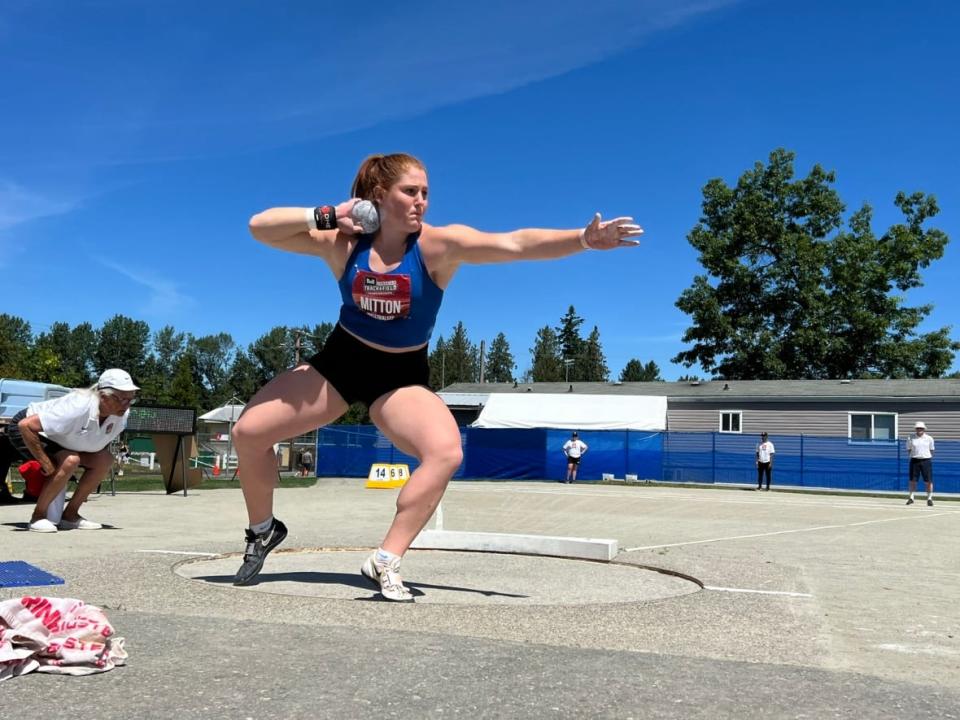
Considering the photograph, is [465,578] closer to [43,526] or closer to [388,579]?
[388,579]

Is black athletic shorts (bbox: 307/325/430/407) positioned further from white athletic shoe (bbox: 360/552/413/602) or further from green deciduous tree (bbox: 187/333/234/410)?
green deciduous tree (bbox: 187/333/234/410)

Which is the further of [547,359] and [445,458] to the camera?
[547,359]

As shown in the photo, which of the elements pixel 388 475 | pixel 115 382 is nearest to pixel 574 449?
pixel 388 475

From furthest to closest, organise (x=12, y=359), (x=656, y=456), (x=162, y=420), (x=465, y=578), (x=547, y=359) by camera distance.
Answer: (x=547, y=359) < (x=12, y=359) < (x=656, y=456) < (x=162, y=420) < (x=465, y=578)

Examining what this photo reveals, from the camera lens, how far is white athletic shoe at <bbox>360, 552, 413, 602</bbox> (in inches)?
180

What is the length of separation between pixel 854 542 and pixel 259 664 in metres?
8.17

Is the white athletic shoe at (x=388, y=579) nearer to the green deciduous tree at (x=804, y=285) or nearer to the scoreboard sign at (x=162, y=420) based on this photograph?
the scoreboard sign at (x=162, y=420)

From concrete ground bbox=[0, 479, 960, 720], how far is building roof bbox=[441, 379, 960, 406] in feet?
99.2

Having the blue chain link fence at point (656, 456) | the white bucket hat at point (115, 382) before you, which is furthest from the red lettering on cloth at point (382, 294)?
the blue chain link fence at point (656, 456)

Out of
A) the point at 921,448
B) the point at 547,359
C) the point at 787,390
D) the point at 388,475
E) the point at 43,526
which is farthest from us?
the point at 547,359

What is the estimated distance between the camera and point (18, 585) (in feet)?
14.9

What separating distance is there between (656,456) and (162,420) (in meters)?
23.1

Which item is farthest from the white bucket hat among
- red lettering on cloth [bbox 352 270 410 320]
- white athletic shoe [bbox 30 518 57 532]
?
red lettering on cloth [bbox 352 270 410 320]

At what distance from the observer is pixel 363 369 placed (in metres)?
5.07
